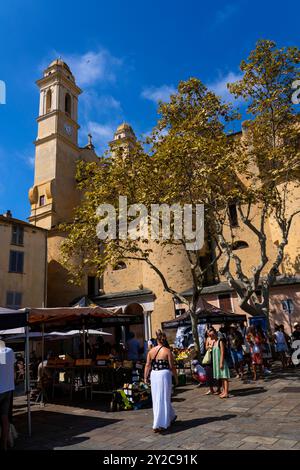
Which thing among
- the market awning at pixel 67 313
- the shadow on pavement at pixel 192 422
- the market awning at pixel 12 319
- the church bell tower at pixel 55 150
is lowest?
the shadow on pavement at pixel 192 422

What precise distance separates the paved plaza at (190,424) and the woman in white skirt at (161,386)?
0.24 meters

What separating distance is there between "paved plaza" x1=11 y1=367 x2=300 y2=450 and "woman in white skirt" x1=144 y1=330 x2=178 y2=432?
237mm

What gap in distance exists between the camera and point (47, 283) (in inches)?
1300

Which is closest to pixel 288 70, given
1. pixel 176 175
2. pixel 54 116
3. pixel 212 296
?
pixel 176 175

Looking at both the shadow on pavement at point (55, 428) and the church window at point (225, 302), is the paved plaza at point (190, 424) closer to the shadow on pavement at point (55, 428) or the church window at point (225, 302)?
the shadow on pavement at point (55, 428)

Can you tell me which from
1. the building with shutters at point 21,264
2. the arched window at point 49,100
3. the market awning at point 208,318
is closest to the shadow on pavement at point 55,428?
the market awning at point 208,318

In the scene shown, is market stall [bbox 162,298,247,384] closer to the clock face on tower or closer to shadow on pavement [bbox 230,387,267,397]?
shadow on pavement [bbox 230,387,267,397]

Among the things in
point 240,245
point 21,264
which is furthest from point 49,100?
point 240,245

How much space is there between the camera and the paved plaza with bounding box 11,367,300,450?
5.89 m

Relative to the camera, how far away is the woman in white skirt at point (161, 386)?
21.9 feet

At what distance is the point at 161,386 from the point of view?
6.82 m

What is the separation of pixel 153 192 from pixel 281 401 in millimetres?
8540

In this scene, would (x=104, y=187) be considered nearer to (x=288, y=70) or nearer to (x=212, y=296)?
(x=288, y=70)
